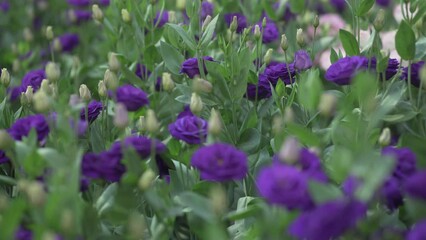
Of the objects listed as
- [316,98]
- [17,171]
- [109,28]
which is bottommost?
[109,28]

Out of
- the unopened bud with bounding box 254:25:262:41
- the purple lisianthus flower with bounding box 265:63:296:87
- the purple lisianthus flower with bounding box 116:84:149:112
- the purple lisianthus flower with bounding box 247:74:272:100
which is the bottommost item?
the purple lisianthus flower with bounding box 247:74:272:100

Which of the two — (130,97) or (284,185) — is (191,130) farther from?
(284,185)

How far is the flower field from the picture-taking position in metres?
0.92

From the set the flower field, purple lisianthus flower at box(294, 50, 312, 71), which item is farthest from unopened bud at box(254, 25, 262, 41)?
purple lisianthus flower at box(294, 50, 312, 71)

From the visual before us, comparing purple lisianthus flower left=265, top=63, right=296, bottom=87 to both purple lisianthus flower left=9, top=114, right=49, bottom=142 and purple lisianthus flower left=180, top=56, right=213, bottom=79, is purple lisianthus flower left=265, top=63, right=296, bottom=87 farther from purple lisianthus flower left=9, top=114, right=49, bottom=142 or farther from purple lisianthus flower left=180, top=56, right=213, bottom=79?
purple lisianthus flower left=9, top=114, right=49, bottom=142

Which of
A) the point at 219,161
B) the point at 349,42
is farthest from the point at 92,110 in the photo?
the point at 349,42

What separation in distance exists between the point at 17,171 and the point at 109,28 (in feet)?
2.78

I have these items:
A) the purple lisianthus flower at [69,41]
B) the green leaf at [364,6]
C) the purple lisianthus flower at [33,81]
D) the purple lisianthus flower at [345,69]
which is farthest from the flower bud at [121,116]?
the purple lisianthus flower at [69,41]

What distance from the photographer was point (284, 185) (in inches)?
33.9

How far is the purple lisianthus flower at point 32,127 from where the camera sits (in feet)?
3.65

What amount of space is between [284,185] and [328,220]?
0.07 meters

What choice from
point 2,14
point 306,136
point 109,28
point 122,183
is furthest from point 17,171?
point 2,14

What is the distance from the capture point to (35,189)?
0.90m

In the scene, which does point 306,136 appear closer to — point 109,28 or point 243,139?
point 243,139
